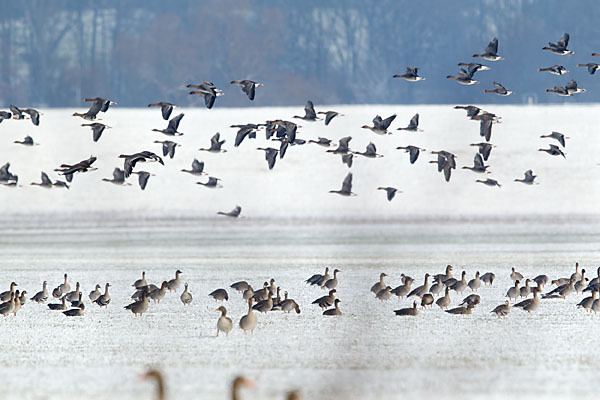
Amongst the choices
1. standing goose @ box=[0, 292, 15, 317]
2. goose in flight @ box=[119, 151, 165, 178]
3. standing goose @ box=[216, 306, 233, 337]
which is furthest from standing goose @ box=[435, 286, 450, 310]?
standing goose @ box=[0, 292, 15, 317]

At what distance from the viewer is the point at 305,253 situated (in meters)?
Answer: 18.8

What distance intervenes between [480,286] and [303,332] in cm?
378

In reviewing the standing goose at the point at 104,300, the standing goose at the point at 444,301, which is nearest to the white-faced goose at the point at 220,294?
the standing goose at the point at 104,300

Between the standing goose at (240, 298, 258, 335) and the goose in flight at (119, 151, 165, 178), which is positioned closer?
the goose in flight at (119, 151, 165, 178)

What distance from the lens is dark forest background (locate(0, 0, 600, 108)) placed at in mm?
57125

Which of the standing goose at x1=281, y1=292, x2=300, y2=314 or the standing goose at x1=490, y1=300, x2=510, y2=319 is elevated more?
the standing goose at x1=490, y1=300, x2=510, y2=319

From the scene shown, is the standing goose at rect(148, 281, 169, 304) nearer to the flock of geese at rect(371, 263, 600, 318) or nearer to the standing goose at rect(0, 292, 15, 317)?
the standing goose at rect(0, 292, 15, 317)

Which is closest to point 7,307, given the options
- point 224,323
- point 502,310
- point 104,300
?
point 104,300

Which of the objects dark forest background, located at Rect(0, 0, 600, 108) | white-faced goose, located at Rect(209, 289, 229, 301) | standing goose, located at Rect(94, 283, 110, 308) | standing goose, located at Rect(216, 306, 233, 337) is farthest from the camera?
dark forest background, located at Rect(0, 0, 600, 108)

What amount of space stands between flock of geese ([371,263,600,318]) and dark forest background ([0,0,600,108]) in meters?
39.3

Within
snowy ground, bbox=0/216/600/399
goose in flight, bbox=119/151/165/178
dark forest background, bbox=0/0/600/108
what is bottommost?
snowy ground, bbox=0/216/600/399

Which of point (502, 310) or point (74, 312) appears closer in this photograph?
point (502, 310)

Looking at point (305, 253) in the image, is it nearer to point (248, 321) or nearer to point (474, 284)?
point (474, 284)

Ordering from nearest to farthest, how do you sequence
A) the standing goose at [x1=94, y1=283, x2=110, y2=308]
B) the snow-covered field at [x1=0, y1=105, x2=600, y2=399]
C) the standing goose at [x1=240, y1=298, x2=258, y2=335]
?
the snow-covered field at [x1=0, y1=105, x2=600, y2=399] < the standing goose at [x1=240, y1=298, x2=258, y2=335] < the standing goose at [x1=94, y1=283, x2=110, y2=308]
